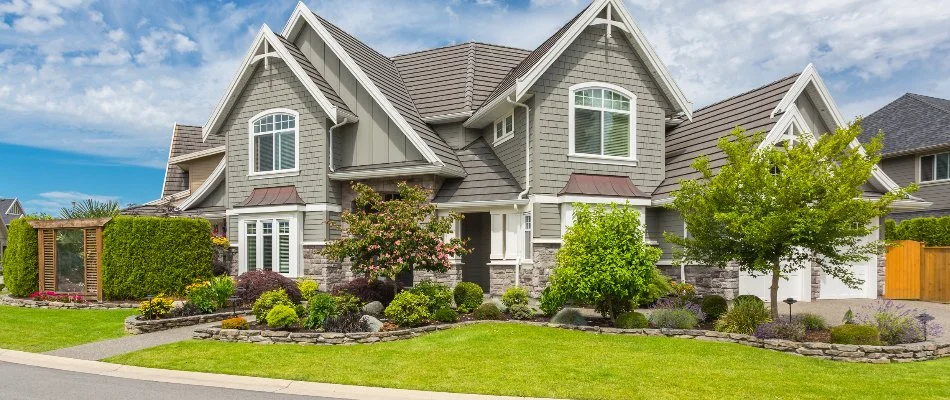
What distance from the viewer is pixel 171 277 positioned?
1784cm

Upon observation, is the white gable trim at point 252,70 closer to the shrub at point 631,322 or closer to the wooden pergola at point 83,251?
the wooden pergola at point 83,251

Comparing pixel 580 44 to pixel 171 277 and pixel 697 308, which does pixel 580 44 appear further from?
pixel 171 277

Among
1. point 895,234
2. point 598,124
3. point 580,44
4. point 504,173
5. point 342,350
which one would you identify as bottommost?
point 342,350

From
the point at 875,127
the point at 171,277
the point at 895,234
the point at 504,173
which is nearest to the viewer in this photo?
the point at 171,277

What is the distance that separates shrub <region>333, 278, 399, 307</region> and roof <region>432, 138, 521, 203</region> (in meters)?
3.92

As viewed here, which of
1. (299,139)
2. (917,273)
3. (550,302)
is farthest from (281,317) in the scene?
(917,273)

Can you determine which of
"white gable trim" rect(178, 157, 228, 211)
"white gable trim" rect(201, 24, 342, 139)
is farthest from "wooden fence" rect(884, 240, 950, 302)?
"white gable trim" rect(178, 157, 228, 211)

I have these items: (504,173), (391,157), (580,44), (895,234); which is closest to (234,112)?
(391,157)

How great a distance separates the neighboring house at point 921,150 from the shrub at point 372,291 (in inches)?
899

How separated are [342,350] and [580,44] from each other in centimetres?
1175

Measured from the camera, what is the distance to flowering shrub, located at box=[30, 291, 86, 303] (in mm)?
17953

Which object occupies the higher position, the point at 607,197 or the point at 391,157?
the point at 391,157

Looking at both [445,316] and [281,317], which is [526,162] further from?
[281,317]

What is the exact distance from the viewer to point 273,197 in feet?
65.7
